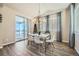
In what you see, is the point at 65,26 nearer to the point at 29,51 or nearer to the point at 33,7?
the point at 33,7

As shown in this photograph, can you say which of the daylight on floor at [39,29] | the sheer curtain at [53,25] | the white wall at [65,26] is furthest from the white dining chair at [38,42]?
the white wall at [65,26]

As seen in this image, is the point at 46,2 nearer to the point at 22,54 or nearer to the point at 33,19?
the point at 33,19

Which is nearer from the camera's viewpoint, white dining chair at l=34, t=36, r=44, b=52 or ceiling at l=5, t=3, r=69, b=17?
ceiling at l=5, t=3, r=69, b=17

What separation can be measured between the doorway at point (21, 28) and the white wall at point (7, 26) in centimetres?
11

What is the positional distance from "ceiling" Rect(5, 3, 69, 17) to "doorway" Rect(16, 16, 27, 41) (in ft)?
0.76

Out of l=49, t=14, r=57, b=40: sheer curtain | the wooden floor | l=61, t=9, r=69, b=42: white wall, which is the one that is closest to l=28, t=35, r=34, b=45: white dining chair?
the wooden floor

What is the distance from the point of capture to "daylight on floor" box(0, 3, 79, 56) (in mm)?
3367

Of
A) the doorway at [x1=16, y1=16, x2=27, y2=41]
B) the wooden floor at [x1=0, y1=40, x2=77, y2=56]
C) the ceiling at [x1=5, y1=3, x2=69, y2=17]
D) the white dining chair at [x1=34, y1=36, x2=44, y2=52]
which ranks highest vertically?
the ceiling at [x1=5, y1=3, x2=69, y2=17]

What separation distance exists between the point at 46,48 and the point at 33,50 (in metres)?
0.40

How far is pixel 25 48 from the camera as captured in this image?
3.48 meters

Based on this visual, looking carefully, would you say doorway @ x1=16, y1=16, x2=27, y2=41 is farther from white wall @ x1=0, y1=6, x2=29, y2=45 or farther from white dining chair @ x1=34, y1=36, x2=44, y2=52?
white dining chair @ x1=34, y1=36, x2=44, y2=52

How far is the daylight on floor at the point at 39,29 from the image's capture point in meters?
3.37

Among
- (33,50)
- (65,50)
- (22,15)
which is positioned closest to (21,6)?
(22,15)

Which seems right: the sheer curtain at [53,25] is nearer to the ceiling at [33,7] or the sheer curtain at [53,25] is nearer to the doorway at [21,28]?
the ceiling at [33,7]
